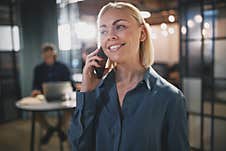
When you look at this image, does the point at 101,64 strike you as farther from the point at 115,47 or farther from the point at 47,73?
the point at 47,73

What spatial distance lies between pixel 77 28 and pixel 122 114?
0.29 m

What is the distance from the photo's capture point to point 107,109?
0.64m

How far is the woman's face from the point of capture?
58 centimetres

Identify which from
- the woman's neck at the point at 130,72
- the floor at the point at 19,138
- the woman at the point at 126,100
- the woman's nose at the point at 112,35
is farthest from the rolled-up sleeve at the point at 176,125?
the floor at the point at 19,138

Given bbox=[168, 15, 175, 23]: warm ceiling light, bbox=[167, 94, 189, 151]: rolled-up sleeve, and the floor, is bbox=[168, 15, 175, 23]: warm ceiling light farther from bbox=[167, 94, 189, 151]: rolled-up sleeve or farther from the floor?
the floor

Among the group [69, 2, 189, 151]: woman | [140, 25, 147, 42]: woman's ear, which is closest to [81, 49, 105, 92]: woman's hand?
[69, 2, 189, 151]: woman

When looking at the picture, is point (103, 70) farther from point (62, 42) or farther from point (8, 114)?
point (8, 114)

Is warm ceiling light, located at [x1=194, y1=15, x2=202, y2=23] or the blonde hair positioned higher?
warm ceiling light, located at [x1=194, y1=15, x2=202, y2=23]

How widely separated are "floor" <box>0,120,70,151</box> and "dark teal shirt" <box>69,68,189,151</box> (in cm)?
185

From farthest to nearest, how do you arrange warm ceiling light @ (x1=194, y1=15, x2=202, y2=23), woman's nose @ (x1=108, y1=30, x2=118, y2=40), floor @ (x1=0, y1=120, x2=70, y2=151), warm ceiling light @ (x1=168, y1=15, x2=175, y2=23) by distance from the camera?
1. floor @ (x1=0, y1=120, x2=70, y2=151)
2. warm ceiling light @ (x1=194, y1=15, x2=202, y2=23)
3. warm ceiling light @ (x1=168, y1=15, x2=175, y2=23)
4. woman's nose @ (x1=108, y1=30, x2=118, y2=40)

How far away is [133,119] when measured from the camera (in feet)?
2.02

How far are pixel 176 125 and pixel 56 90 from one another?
1.14 metres

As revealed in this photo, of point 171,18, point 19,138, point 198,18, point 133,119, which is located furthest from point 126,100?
point 19,138

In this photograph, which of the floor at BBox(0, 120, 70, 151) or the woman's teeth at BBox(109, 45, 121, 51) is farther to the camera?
the floor at BBox(0, 120, 70, 151)
